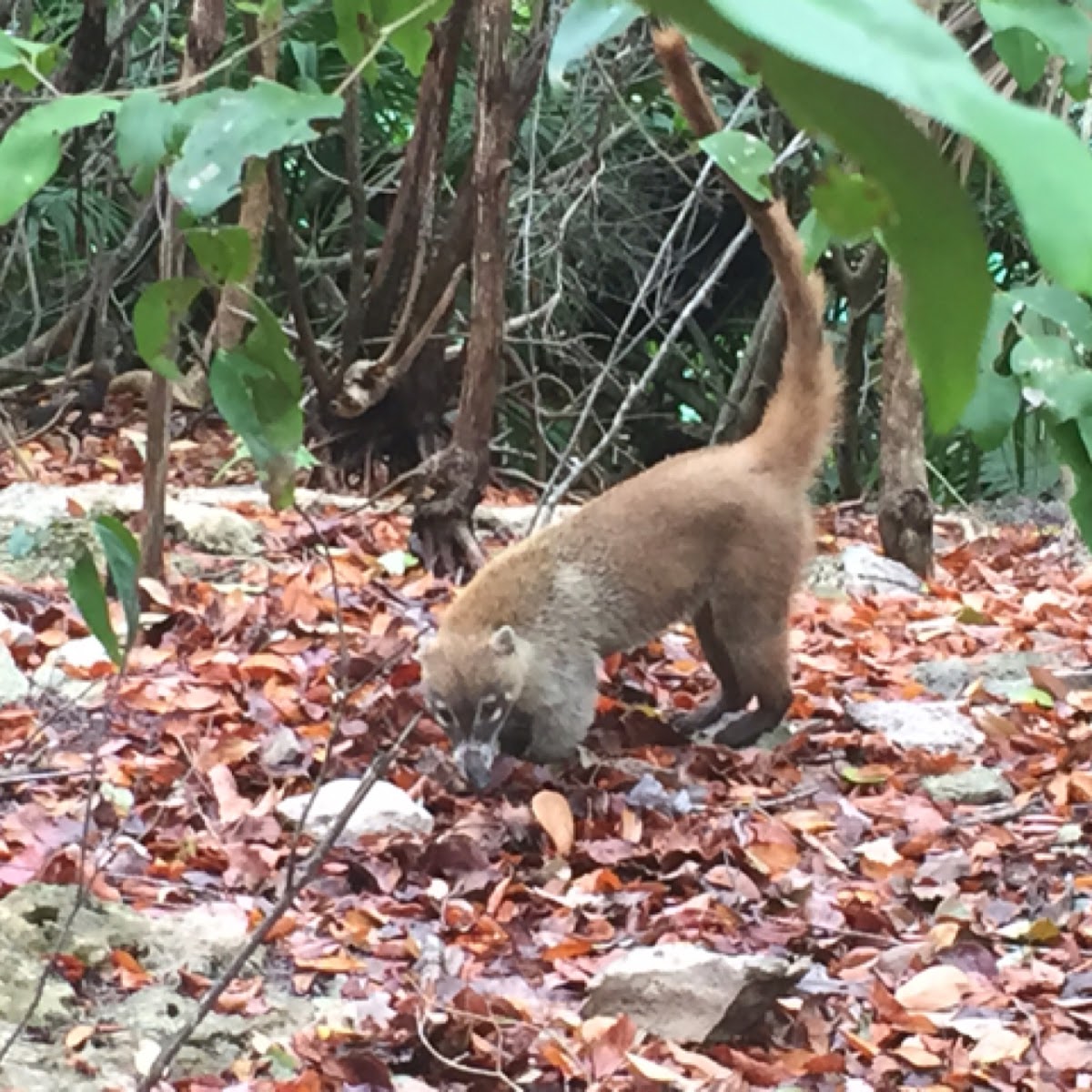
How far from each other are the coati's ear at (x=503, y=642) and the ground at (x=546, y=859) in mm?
271

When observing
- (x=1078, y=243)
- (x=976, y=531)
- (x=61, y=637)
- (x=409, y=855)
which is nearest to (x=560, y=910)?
(x=409, y=855)

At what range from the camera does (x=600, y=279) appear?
26.6ft

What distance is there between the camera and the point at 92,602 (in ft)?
4.58

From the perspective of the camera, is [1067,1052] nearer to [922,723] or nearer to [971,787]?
[971,787]

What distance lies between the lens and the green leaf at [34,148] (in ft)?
3.37

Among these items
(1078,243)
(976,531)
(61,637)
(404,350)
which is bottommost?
(976,531)

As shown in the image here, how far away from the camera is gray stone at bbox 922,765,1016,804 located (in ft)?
11.0

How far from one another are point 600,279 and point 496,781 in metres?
5.06

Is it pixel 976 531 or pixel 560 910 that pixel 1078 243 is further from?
pixel 976 531

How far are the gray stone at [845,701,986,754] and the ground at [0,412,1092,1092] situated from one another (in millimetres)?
44

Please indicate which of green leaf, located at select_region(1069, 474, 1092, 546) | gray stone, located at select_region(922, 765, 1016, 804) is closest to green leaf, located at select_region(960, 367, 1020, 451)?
green leaf, located at select_region(1069, 474, 1092, 546)

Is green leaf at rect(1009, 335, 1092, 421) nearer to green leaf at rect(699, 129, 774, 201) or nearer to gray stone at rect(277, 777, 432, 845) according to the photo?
green leaf at rect(699, 129, 774, 201)

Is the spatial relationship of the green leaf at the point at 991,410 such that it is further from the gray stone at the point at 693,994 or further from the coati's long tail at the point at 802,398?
the coati's long tail at the point at 802,398

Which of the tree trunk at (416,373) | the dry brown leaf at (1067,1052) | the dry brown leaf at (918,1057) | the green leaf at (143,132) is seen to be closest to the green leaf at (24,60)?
the green leaf at (143,132)
